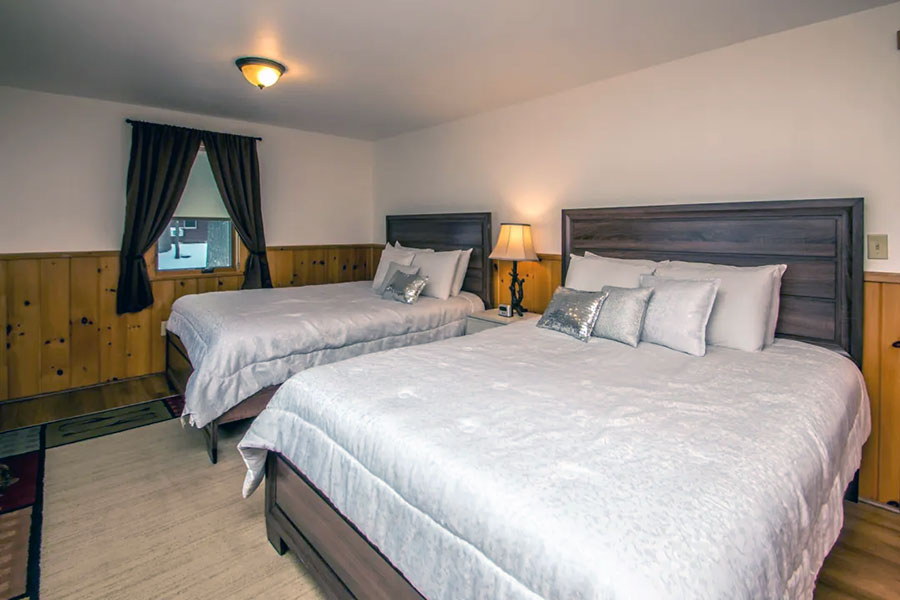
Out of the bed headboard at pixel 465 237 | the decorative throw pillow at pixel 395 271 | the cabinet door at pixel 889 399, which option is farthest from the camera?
the bed headboard at pixel 465 237

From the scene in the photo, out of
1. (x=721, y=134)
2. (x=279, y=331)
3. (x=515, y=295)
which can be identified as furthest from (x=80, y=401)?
(x=721, y=134)

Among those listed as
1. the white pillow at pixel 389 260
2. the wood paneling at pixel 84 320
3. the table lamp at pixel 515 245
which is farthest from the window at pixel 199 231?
the table lamp at pixel 515 245

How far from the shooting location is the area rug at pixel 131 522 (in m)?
1.86

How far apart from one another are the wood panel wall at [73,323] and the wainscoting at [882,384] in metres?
4.86

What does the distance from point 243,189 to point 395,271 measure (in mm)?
1766

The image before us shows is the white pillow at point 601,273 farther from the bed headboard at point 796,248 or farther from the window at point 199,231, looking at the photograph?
the window at point 199,231

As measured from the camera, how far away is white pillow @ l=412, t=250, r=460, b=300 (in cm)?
405

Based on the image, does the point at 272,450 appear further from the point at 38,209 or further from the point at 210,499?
the point at 38,209

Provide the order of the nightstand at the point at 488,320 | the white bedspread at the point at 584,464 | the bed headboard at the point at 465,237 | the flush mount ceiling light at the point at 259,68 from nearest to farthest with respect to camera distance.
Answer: the white bedspread at the point at 584,464 < the flush mount ceiling light at the point at 259,68 < the nightstand at the point at 488,320 < the bed headboard at the point at 465,237

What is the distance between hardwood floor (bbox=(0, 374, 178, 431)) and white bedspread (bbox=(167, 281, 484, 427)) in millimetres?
618

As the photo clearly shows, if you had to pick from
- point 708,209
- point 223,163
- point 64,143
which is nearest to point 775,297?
point 708,209

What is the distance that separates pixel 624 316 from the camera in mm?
2518

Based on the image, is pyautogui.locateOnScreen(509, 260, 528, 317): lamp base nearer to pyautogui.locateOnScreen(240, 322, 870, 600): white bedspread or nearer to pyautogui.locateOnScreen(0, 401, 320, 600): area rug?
pyautogui.locateOnScreen(240, 322, 870, 600): white bedspread

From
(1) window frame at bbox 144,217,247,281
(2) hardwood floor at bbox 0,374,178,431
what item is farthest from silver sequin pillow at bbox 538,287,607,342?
(1) window frame at bbox 144,217,247,281
